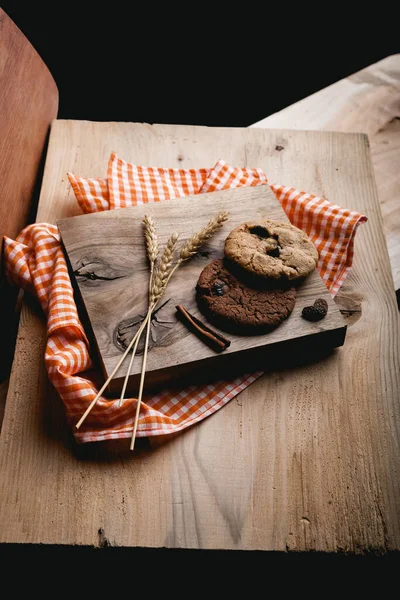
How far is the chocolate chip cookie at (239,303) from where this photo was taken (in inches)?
49.5

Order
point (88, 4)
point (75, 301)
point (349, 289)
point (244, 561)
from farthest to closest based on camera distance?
point (88, 4) → point (244, 561) → point (349, 289) → point (75, 301)

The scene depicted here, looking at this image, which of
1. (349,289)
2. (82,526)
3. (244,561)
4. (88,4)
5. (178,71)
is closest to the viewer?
(82,526)

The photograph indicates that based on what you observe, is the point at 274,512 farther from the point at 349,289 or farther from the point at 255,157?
the point at 255,157

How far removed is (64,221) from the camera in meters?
1.44

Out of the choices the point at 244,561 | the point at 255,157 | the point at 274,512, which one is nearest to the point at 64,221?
the point at 255,157

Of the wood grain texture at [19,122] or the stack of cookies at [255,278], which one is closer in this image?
the stack of cookies at [255,278]

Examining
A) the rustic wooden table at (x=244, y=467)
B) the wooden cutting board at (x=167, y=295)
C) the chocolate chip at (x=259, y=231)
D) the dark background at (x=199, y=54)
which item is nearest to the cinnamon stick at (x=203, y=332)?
the wooden cutting board at (x=167, y=295)

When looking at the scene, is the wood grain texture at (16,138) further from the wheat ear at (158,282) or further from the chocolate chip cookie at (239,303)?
the chocolate chip cookie at (239,303)

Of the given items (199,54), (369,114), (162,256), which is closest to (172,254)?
(162,256)

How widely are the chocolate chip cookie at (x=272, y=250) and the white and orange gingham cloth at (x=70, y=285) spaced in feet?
0.42

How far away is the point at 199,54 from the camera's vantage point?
9.56 ft

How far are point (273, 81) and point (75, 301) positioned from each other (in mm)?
1992

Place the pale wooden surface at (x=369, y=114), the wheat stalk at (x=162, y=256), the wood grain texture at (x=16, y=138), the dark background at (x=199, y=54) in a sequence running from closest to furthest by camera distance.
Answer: the wheat stalk at (x=162, y=256)
the wood grain texture at (x=16, y=138)
the pale wooden surface at (x=369, y=114)
the dark background at (x=199, y=54)

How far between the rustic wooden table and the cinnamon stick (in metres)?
0.13
